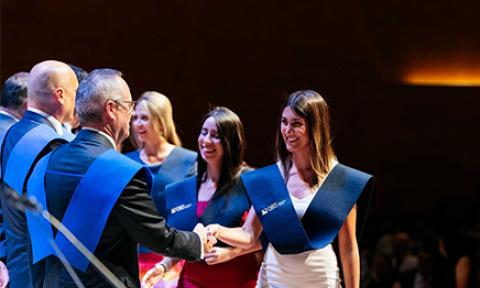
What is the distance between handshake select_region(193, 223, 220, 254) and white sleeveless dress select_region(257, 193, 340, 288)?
246 mm

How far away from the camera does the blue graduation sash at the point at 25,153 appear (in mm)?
3602

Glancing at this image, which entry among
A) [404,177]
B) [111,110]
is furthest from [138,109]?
[404,177]

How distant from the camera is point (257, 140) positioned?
7801 millimetres

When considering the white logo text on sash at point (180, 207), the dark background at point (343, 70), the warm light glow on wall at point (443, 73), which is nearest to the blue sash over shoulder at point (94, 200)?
the white logo text on sash at point (180, 207)

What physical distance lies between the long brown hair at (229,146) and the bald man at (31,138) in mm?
748

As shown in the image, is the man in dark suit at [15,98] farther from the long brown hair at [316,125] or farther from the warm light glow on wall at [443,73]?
the warm light glow on wall at [443,73]

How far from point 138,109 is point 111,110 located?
208 cm

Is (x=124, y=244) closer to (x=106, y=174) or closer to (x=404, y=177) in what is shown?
(x=106, y=174)

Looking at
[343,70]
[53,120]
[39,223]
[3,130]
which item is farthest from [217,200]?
[343,70]

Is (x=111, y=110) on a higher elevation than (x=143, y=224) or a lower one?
higher

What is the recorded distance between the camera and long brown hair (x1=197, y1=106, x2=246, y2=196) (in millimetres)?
4320

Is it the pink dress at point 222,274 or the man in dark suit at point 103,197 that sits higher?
the man in dark suit at point 103,197

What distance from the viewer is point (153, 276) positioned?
379 centimetres

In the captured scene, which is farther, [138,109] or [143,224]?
[138,109]
